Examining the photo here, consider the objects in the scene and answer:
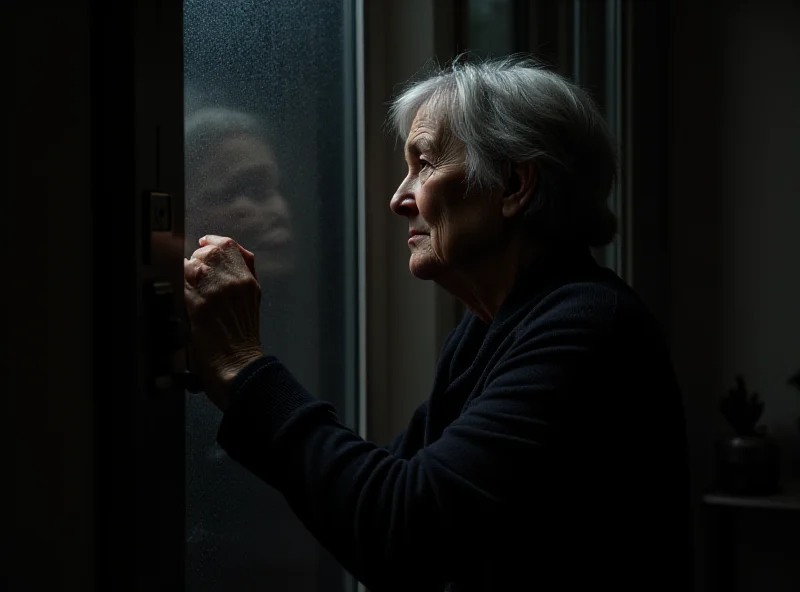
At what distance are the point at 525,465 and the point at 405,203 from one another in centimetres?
41

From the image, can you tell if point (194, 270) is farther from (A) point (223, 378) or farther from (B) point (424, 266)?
(B) point (424, 266)

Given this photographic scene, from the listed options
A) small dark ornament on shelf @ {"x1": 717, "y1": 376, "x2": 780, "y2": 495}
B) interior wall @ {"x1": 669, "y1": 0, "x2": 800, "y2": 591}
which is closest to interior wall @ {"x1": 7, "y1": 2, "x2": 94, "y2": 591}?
small dark ornament on shelf @ {"x1": 717, "y1": 376, "x2": 780, "y2": 495}

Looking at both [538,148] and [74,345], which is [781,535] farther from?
[74,345]

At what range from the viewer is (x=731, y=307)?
10.6ft

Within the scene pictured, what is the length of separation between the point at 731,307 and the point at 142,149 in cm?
282

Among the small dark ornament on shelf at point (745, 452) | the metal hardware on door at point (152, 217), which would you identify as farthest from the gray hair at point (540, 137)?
the small dark ornament on shelf at point (745, 452)

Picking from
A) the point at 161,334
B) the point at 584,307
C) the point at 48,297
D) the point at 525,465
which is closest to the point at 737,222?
the point at 584,307

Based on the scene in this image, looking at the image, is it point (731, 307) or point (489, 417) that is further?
point (731, 307)

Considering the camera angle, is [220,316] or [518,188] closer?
[220,316]

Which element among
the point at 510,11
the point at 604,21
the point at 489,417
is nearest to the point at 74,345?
the point at 489,417

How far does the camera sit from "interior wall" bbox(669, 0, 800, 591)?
3160 mm

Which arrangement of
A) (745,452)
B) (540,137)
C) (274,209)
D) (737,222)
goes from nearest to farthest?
(540,137), (274,209), (745,452), (737,222)

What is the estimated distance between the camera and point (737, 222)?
3221mm

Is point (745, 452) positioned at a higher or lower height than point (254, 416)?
lower
